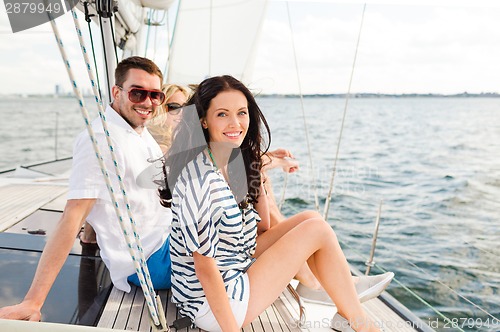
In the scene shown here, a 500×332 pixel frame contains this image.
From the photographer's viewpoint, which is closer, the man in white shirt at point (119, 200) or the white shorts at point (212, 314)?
the white shorts at point (212, 314)

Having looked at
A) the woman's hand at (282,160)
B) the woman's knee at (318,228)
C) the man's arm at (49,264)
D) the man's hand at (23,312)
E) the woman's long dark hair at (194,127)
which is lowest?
the man's hand at (23,312)

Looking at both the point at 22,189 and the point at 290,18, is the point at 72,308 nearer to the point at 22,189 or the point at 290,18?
the point at 22,189

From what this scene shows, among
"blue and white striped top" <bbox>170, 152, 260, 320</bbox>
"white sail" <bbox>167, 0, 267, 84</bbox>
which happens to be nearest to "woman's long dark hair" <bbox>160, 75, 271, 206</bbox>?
"blue and white striped top" <bbox>170, 152, 260, 320</bbox>

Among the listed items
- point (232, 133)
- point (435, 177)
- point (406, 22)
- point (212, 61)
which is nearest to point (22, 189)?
point (212, 61)

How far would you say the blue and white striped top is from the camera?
4.71 feet

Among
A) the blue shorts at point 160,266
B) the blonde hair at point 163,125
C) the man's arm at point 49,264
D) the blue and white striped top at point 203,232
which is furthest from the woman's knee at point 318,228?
the blonde hair at point 163,125

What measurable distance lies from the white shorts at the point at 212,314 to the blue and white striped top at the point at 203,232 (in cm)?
1

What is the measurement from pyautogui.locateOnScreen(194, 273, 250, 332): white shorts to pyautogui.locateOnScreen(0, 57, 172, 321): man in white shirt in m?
0.35

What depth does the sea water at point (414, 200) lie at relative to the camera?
4.14 m

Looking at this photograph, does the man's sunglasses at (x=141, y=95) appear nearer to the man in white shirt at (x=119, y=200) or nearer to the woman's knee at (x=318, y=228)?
the man in white shirt at (x=119, y=200)

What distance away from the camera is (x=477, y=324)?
11.5 ft

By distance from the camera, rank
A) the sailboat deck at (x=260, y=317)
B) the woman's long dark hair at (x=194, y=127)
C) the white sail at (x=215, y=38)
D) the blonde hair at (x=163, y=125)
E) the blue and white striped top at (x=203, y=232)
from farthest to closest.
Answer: the white sail at (x=215, y=38)
the blonde hair at (x=163, y=125)
the sailboat deck at (x=260, y=317)
the woman's long dark hair at (x=194, y=127)
the blue and white striped top at (x=203, y=232)

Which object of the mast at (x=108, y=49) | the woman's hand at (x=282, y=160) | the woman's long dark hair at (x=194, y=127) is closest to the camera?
the woman's long dark hair at (x=194, y=127)

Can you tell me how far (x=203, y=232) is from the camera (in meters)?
1.43
